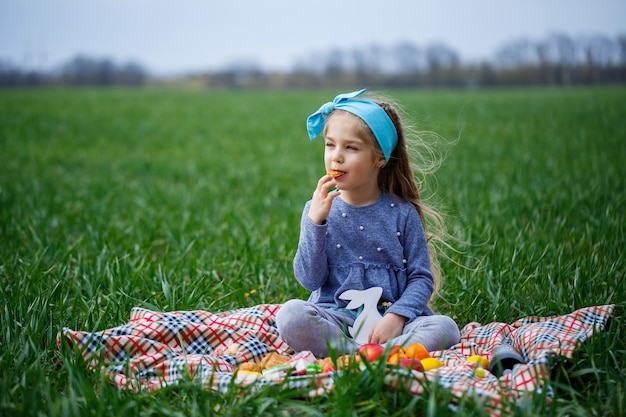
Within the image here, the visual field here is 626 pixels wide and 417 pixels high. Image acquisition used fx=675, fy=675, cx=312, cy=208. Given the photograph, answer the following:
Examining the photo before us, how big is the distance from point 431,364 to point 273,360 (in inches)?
25.5

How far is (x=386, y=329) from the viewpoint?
2754mm

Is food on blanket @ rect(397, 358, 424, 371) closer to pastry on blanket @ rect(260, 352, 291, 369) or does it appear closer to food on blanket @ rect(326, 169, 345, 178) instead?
pastry on blanket @ rect(260, 352, 291, 369)

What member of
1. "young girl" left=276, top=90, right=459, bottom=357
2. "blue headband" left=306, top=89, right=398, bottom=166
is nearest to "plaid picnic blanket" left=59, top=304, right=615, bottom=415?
"young girl" left=276, top=90, right=459, bottom=357

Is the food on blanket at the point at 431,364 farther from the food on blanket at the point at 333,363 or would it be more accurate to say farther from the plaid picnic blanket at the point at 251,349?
the food on blanket at the point at 333,363

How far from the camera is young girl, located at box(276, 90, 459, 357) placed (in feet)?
9.08

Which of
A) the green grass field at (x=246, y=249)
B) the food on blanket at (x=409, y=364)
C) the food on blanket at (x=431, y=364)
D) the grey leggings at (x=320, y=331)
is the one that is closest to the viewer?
the green grass field at (x=246, y=249)

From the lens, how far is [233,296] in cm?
362

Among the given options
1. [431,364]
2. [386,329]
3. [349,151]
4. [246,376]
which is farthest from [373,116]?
[246,376]

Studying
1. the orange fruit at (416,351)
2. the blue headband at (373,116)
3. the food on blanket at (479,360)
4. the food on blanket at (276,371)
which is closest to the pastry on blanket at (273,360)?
the food on blanket at (276,371)

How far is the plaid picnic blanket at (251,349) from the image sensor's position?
224cm

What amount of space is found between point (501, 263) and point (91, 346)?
7.28 ft

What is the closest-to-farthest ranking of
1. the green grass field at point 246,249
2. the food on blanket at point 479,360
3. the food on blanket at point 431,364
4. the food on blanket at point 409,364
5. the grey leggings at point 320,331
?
the green grass field at point 246,249 → the food on blanket at point 409,364 → the food on blanket at point 431,364 → the food on blanket at point 479,360 → the grey leggings at point 320,331

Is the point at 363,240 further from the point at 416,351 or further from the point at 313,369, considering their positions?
the point at 313,369

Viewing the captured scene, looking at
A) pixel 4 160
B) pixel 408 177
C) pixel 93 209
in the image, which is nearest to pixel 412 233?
pixel 408 177
